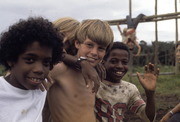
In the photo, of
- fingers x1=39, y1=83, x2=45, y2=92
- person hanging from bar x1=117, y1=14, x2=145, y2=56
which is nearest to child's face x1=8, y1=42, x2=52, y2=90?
fingers x1=39, y1=83, x2=45, y2=92

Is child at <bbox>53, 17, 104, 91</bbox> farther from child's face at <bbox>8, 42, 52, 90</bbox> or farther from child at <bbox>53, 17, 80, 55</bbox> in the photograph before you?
child's face at <bbox>8, 42, 52, 90</bbox>

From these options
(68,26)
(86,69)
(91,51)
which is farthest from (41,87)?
(68,26)

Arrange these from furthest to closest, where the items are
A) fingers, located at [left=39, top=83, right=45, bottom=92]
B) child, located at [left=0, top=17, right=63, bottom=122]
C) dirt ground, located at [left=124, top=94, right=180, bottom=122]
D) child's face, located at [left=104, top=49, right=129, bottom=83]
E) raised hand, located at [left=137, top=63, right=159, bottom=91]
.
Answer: dirt ground, located at [left=124, top=94, right=180, bottom=122]
child's face, located at [left=104, top=49, right=129, bottom=83]
raised hand, located at [left=137, top=63, right=159, bottom=91]
fingers, located at [left=39, top=83, right=45, bottom=92]
child, located at [left=0, top=17, right=63, bottom=122]

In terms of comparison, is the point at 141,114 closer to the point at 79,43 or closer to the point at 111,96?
the point at 111,96

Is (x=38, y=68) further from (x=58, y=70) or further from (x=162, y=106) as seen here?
(x=162, y=106)

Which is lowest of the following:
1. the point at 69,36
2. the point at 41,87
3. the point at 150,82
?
the point at 150,82

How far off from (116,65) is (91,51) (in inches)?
22.4

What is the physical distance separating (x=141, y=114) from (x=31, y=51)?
1.22m

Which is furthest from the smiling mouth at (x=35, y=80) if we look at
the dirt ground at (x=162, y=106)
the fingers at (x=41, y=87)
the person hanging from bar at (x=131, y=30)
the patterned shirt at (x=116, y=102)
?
the person hanging from bar at (x=131, y=30)

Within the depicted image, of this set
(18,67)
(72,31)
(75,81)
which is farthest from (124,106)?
(18,67)

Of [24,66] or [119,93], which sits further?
[119,93]

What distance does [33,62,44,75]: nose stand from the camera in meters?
1.65

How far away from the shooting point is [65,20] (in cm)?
226

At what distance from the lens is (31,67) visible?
1644 mm
